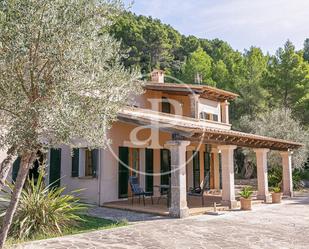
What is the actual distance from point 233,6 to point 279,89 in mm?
24370

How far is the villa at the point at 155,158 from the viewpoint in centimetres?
1068

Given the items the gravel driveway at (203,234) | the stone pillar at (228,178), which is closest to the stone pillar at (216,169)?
the stone pillar at (228,178)

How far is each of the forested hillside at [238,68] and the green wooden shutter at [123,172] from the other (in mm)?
16568

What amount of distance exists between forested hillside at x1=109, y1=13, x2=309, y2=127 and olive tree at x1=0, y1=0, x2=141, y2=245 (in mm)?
23520

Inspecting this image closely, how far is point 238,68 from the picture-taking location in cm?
3669

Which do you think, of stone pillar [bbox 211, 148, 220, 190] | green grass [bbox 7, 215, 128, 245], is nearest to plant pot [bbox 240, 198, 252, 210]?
green grass [bbox 7, 215, 128, 245]

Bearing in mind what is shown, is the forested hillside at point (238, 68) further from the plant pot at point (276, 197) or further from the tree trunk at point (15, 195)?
the tree trunk at point (15, 195)

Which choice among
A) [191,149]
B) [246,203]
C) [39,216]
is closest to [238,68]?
[191,149]

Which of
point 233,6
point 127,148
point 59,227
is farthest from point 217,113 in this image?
point 59,227

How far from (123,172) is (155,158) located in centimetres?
233

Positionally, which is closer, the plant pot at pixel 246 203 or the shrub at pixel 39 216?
the shrub at pixel 39 216

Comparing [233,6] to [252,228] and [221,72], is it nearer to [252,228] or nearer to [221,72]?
[252,228]

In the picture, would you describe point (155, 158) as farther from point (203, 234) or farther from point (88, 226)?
point (203, 234)

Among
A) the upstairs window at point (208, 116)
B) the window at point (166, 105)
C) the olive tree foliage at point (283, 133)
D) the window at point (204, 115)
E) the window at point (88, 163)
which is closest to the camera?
the window at point (88, 163)
